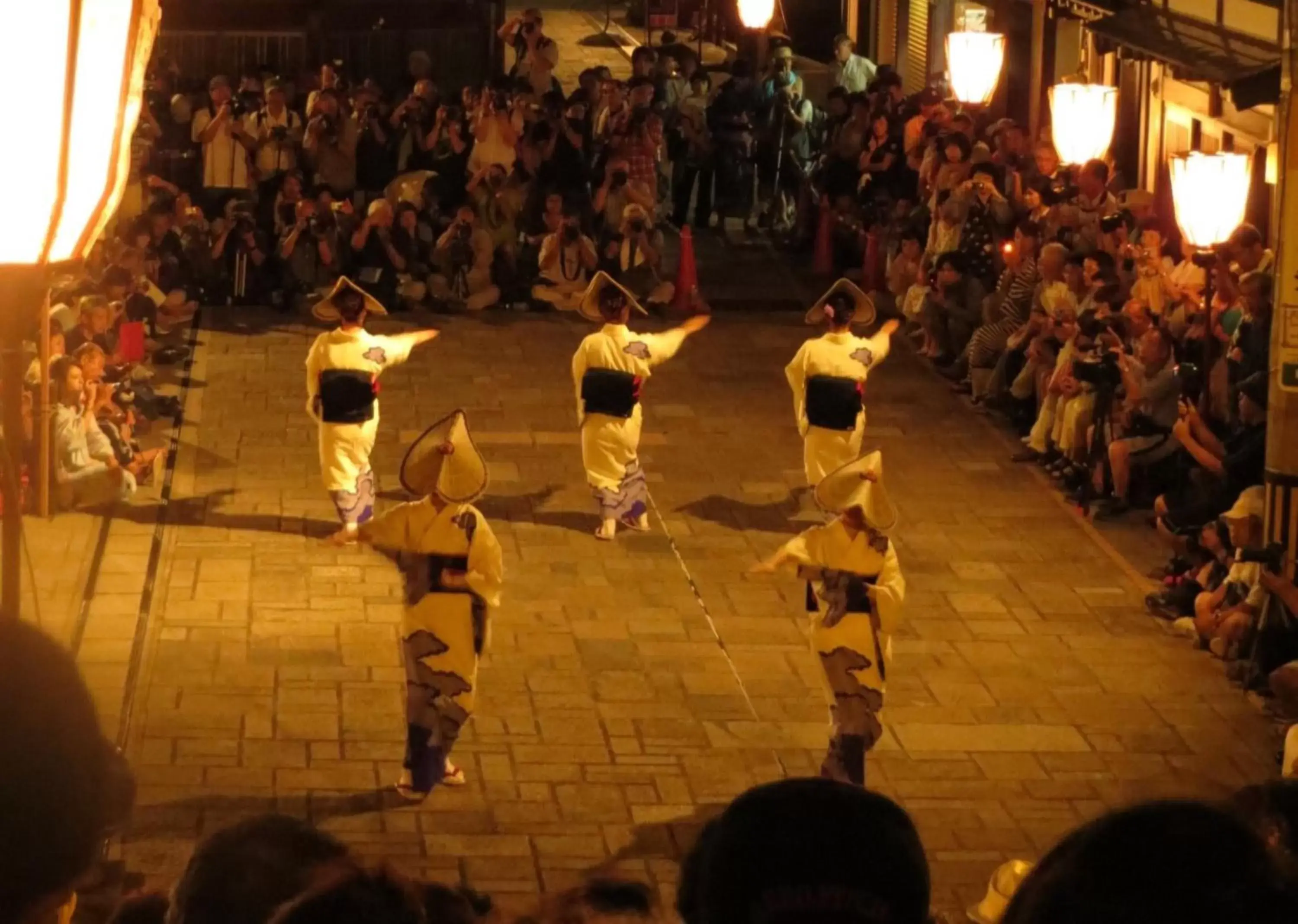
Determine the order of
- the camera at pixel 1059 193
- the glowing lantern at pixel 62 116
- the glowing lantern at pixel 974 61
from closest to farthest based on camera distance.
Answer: the glowing lantern at pixel 62 116 → the glowing lantern at pixel 974 61 → the camera at pixel 1059 193

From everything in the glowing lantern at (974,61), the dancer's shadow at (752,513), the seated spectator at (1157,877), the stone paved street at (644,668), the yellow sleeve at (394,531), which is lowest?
the stone paved street at (644,668)

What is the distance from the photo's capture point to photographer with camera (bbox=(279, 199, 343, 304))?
19625 millimetres

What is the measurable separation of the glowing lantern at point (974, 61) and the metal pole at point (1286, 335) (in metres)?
6.61

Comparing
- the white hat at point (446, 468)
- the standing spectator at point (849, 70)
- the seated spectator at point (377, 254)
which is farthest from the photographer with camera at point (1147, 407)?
the standing spectator at point (849, 70)

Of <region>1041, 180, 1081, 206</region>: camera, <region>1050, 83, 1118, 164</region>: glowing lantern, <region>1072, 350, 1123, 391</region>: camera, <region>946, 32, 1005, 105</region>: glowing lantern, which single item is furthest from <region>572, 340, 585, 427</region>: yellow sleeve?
<region>1041, 180, 1081, 206</region>: camera

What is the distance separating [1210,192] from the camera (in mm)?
12180

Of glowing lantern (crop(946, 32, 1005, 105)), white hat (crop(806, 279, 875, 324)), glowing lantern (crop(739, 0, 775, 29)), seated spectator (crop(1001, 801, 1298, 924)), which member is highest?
glowing lantern (crop(739, 0, 775, 29))

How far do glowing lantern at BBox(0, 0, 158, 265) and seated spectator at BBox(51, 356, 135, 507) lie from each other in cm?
921

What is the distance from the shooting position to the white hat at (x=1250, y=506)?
→ 11.1 m

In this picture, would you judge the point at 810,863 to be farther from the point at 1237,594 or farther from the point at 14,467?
the point at 1237,594

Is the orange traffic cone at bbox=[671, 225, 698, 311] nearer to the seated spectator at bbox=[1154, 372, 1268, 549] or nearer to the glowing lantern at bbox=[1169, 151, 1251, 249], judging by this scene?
the seated spectator at bbox=[1154, 372, 1268, 549]

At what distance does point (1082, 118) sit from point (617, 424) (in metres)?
4.01

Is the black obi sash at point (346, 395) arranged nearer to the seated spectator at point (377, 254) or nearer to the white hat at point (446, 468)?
the white hat at point (446, 468)

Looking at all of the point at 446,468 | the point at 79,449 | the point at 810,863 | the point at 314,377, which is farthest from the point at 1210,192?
the point at 810,863
